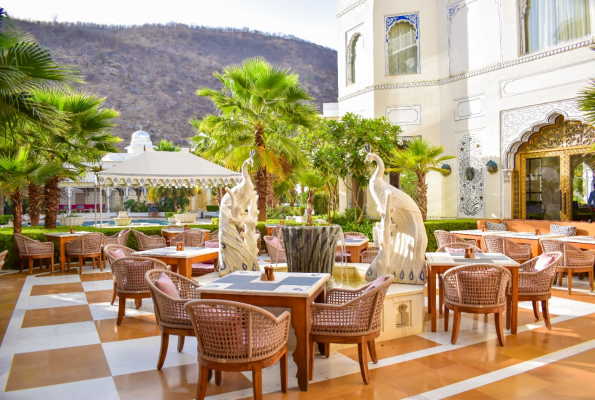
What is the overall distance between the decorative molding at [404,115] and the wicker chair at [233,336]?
11316mm

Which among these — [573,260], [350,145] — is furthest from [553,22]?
[573,260]

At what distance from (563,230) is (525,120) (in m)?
3.17

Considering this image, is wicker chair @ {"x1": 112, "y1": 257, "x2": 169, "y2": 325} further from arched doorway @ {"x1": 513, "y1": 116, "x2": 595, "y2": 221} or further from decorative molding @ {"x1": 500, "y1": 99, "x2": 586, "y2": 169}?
arched doorway @ {"x1": 513, "y1": 116, "x2": 595, "y2": 221}

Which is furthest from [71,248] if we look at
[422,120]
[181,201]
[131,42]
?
[131,42]

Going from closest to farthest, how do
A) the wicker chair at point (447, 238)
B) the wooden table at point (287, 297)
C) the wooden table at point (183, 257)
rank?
the wooden table at point (287, 297), the wooden table at point (183, 257), the wicker chair at point (447, 238)

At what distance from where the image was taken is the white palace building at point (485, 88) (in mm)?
10562

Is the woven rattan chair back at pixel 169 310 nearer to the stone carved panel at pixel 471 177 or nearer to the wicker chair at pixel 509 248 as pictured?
the wicker chair at pixel 509 248

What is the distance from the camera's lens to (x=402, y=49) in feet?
45.4

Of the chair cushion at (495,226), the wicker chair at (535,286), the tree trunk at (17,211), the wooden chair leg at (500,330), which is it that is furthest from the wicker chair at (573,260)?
the tree trunk at (17,211)

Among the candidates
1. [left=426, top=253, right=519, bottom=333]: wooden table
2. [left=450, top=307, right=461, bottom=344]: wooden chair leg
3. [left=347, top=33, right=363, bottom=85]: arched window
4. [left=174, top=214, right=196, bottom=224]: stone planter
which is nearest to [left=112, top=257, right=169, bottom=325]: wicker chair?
[left=426, top=253, right=519, bottom=333]: wooden table

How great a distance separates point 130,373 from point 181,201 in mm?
28545

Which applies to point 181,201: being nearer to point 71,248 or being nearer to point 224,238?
point 71,248

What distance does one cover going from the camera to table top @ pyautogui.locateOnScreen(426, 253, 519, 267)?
504 centimetres

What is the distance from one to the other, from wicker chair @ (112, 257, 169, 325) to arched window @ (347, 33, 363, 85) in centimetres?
1122
